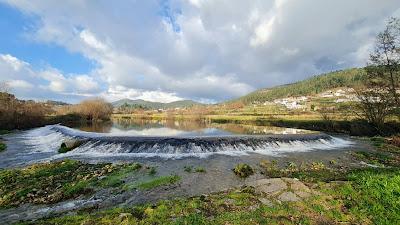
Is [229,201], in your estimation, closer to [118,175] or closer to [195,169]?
[195,169]

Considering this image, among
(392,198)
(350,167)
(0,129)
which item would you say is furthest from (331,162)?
(0,129)

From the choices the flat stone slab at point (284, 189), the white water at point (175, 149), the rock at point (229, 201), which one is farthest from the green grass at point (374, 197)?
the white water at point (175, 149)

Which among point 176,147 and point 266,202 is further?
point 176,147

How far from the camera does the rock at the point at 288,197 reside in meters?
10.2

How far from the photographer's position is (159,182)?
49.4 feet

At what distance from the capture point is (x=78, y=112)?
8788 centimetres

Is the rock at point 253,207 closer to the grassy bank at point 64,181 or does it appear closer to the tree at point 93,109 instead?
the grassy bank at point 64,181

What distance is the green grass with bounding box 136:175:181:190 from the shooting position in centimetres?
1443

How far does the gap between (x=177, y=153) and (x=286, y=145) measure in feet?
38.3

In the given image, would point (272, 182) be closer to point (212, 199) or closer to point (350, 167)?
point (212, 199)

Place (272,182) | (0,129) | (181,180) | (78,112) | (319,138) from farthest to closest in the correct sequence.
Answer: (78,112) → (0,129) → (319,138) → (181,180) → (272,182)

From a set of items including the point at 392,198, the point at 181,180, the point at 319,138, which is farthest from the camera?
the point at 319,138

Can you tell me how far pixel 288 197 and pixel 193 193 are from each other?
4.69 meters

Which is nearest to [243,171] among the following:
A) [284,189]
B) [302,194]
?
[284,189]
